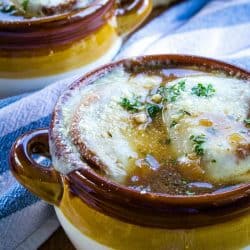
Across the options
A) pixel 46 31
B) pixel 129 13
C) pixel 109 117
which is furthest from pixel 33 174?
pixel 129 13

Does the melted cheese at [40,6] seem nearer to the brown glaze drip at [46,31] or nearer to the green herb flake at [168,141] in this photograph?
the brown glaze drip at [46,31]

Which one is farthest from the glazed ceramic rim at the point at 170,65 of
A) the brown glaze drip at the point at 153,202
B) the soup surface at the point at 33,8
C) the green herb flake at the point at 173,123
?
the soup surface at the point at 33,8

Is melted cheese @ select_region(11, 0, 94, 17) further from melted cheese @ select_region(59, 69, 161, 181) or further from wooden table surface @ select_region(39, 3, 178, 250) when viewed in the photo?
wooden table surface @ select_region(39, 3, 178, 250)

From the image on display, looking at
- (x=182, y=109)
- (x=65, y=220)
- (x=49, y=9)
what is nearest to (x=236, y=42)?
(x=49, y=9)

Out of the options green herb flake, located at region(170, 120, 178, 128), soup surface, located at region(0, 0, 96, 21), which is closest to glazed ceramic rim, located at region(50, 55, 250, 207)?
green herb flake, located at region(170, 120, 178, 128)

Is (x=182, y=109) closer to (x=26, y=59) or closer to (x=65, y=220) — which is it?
(x=65, y=220)

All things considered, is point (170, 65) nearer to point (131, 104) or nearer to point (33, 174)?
point (131, 104)

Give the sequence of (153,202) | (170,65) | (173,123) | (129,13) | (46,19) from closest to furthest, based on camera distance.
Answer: (153,202), (173,123), (170,65), (46,19), (129,13)
